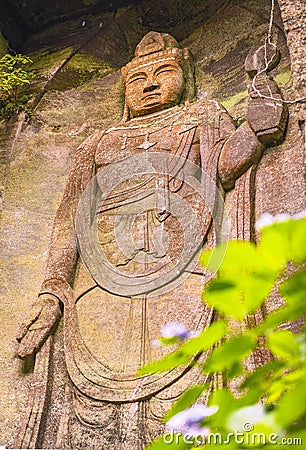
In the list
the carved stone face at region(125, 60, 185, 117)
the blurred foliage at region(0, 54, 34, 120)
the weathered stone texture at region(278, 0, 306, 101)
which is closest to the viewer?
the weathered stone texture at region(278, 0, 306, 101)

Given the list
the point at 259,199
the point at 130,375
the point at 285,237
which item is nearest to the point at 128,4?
the point at 259,199

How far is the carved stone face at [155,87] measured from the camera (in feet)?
17.5

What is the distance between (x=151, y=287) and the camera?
14.2 feet

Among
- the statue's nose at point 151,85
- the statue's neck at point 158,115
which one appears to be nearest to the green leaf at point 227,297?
the statue's neck at point 158,115

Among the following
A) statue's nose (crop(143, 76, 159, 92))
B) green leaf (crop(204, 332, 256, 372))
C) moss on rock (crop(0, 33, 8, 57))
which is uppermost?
moss on rock (crop(0, 33, 8, 57))

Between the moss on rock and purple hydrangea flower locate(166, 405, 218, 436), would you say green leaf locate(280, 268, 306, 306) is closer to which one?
purple hydrangea flower locate(166, 405, 218, 436)

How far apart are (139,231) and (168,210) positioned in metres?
0.24

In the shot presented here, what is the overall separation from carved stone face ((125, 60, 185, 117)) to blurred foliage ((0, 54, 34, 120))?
95 centimetres

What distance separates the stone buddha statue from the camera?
388cm

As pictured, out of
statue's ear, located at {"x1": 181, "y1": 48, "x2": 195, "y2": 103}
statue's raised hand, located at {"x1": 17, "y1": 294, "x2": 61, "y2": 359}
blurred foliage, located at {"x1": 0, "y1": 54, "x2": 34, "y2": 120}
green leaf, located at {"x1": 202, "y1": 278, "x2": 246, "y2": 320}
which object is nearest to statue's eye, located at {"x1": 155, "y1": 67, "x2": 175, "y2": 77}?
statue's ear, located at {"x1": 181, "y1": 48, "x2": 195, "y2": 103}

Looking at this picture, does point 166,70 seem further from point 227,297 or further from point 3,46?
point 227,297

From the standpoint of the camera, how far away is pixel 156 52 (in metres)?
5.63

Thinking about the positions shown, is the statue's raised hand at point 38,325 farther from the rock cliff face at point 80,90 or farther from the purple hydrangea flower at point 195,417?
the purple hydrangea flower at point 195,417

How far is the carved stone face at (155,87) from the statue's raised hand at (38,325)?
173 cm
